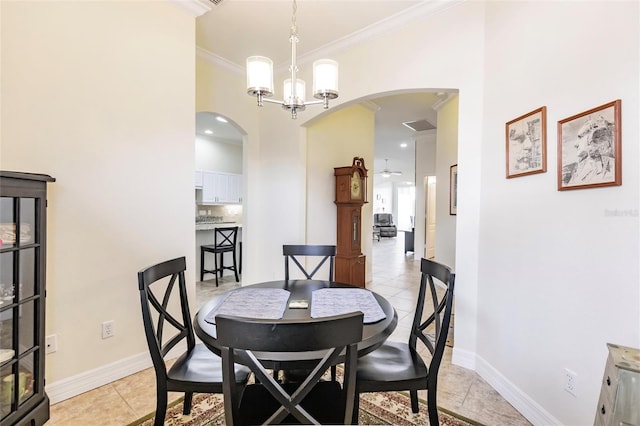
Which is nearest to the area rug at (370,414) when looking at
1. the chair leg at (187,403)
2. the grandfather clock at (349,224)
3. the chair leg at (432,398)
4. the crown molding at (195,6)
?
the chair leg at (187,403)

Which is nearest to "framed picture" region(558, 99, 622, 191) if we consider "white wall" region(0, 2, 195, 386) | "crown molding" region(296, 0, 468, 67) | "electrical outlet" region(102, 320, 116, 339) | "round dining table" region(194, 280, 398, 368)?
"round dining table" region(194, 280, 398, 368)

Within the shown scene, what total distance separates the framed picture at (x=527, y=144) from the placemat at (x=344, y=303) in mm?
1279

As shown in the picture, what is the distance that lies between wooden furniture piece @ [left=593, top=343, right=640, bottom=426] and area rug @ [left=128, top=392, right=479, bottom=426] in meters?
0.95

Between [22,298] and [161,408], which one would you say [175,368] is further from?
[22,298]

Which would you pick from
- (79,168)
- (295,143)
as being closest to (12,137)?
(79,168)

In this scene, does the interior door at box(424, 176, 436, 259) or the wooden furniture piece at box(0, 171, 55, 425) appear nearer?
the wooden furniture piece at box(0, 171, 55, 425)

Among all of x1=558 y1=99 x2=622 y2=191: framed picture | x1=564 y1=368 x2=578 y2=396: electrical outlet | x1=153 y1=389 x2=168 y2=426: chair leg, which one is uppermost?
x1=558 y1=99 x2=622 y2=191: framed picture

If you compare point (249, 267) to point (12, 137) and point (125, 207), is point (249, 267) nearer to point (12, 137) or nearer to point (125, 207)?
point (125, 207)

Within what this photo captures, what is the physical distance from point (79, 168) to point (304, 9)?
7.14ft

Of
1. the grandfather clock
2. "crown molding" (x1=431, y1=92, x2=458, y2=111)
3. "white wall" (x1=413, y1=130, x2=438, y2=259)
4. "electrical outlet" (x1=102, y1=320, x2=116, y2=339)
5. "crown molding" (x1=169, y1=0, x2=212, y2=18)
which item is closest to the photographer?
"electrical outlet" (x1=102, y1=320, x2=116, y2=339)

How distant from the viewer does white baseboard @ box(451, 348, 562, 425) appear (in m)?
1.75

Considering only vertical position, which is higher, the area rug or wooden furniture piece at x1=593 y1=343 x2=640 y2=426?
wooden furniture piece at x1=593 y1=343 x2=640 y2=426

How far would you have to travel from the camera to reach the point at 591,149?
1.50m

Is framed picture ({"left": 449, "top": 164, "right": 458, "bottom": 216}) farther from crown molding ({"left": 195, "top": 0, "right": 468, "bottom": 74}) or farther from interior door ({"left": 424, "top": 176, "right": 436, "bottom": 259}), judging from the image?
crown molding ({"left": 195, "top": 0, "right": 468, "bottom": 74})
